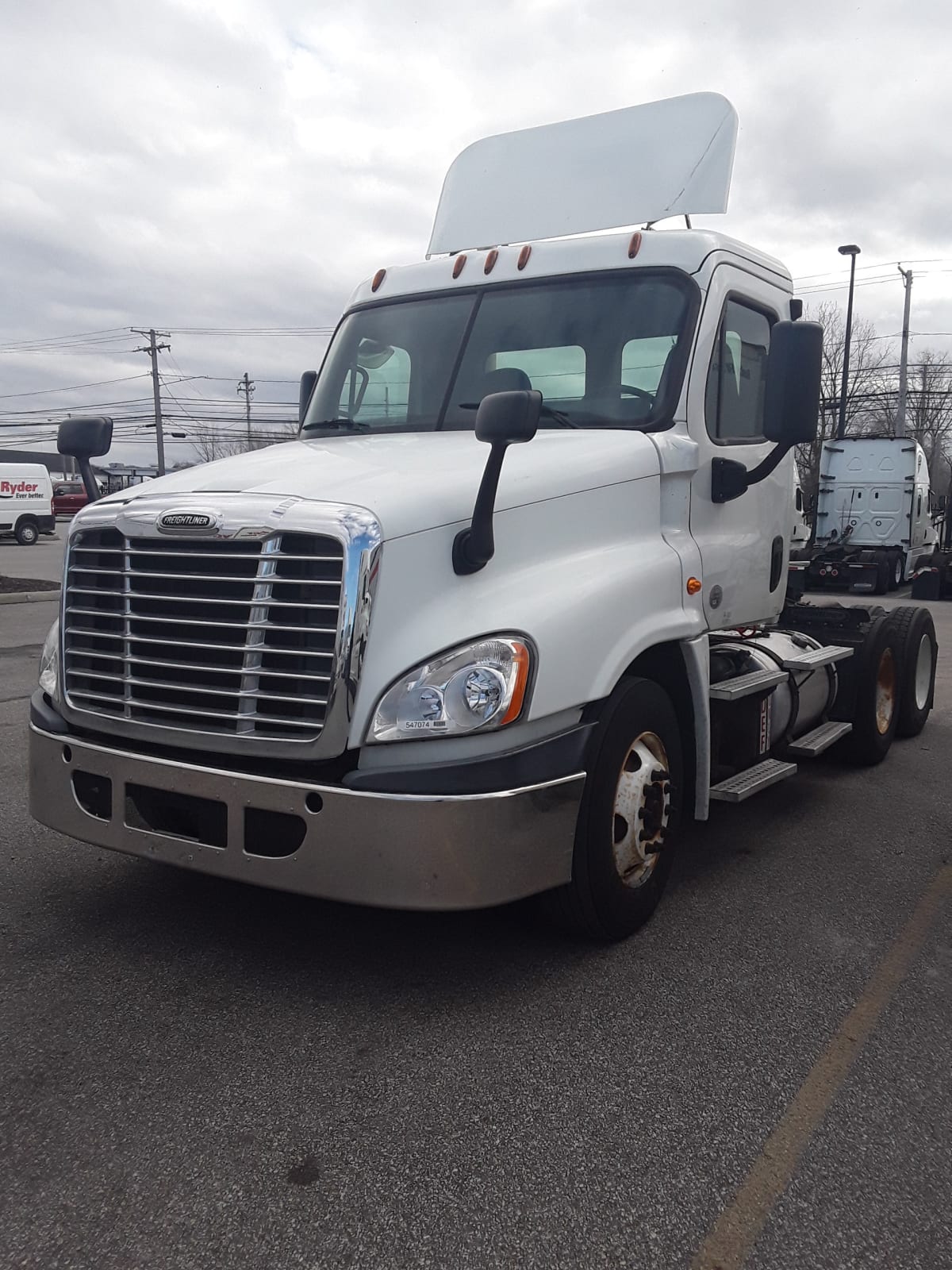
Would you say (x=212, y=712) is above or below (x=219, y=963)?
above

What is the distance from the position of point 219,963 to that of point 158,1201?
122 centimetres

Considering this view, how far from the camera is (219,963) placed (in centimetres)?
363

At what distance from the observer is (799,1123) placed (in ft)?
9.16

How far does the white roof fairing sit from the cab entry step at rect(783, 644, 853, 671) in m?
2.22

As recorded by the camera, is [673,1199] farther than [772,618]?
No

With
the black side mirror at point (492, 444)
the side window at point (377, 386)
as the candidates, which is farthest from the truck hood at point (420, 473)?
the side window at point (377, 386)

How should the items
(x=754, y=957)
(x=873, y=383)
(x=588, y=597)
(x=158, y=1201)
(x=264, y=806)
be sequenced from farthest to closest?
1. (x=873, y=383)
2. (x=754, y=957)
3. (x=588, y=597)
4. (x=264, y=806)
5. (x=158, y=1201)

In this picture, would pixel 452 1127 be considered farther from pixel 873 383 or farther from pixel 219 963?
pixel 873 383

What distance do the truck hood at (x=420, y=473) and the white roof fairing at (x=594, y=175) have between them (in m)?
1.49

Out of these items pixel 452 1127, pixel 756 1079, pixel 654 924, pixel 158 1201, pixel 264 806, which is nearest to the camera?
pixel 158 1201

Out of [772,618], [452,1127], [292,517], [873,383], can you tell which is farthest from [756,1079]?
[873,383]

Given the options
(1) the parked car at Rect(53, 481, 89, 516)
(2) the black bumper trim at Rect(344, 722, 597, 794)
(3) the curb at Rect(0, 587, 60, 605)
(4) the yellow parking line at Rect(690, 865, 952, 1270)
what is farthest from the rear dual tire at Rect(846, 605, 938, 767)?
(1) the parked car at Rect(53, 481, 89, 516)

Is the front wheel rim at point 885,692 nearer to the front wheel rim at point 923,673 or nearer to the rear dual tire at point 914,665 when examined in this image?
the rear dual tire at point 914,665

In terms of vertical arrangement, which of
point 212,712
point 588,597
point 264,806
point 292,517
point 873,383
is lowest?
point 264,806
